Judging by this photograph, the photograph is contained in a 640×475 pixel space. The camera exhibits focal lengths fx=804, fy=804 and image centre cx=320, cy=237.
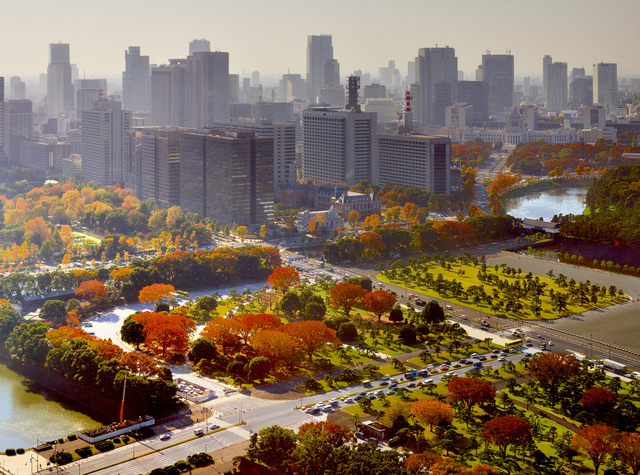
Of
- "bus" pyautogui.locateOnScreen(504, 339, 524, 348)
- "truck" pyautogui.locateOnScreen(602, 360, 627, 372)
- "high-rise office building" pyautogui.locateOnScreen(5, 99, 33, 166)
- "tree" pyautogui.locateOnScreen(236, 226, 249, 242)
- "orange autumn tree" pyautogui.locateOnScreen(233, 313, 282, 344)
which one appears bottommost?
"truck" pyautogui.locateOnScreen(602, 360, 627, 372)

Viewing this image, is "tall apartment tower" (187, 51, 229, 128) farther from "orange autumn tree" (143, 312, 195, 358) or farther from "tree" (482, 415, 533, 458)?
"tree" (482, 415, 533, 458)

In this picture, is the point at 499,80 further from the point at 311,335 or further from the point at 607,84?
the point at 311,335

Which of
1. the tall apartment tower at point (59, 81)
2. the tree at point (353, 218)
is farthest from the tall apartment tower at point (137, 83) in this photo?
the tree at point (353, 218)

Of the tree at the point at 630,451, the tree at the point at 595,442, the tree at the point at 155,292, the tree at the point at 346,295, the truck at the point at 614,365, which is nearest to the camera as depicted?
the tree at the point at 630,451

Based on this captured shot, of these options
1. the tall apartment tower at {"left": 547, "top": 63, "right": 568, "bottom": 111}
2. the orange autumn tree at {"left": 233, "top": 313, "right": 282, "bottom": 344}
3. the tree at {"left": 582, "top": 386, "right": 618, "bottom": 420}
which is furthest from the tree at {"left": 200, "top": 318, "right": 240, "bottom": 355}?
the tall apartment tower at {"left": 547, "top": 63, "right": 568, "bottom": 111}

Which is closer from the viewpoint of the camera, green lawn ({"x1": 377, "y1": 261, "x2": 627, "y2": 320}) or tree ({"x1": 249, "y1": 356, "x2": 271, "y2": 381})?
tree ({"x1": 249, "y1": 356, "x2": 271, "y2": 381})

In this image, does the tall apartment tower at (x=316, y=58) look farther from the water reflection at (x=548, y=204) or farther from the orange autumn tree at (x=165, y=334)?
the orange autumn tree at (x=165, y=334)
